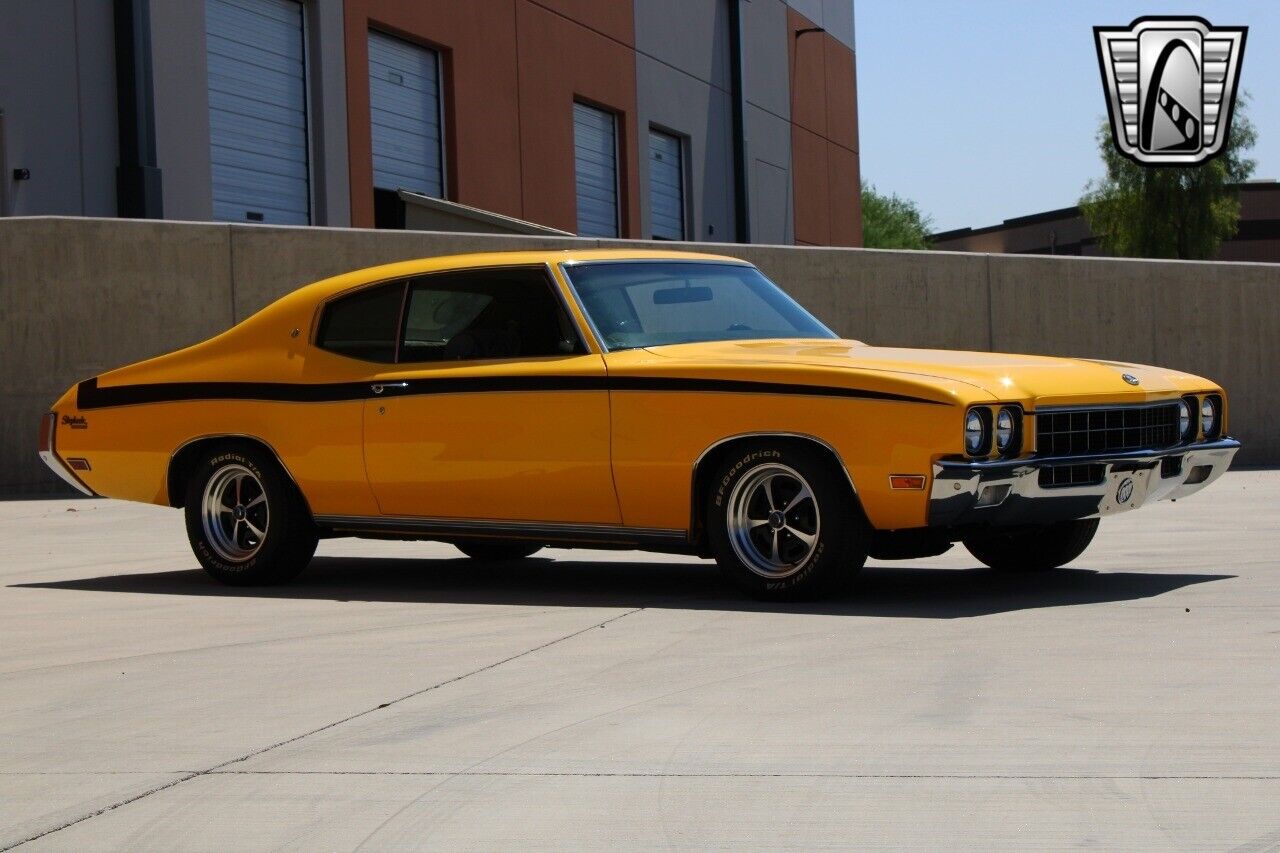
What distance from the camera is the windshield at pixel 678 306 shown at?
768 cm

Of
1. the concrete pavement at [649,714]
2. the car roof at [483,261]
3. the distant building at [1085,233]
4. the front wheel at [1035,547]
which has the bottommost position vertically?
the concrete pavement at [649,714]

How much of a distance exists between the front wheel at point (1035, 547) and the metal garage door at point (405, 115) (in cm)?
1585

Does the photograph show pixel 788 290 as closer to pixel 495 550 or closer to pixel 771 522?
pixel 495 550

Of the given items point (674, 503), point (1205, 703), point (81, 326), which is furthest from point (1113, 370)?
point (81, 326)

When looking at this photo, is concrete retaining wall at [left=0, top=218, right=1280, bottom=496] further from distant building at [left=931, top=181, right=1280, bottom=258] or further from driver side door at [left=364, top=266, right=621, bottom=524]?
distant building at [left=931, top=181, right=1280, bottom=258]

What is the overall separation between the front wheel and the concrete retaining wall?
7380 millimetres

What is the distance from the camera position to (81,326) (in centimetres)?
1473

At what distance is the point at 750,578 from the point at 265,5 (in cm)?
1560

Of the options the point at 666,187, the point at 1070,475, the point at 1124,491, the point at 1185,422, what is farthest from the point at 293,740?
the point at 666,187

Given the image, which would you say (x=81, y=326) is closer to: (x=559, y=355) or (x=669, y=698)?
(x=559, y=355)

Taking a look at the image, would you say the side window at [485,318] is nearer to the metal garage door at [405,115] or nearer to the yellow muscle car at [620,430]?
the yellow muscle car at [620,430]

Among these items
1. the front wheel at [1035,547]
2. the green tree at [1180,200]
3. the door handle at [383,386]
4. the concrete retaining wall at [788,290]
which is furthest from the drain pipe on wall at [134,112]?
the green tree at [1180,200]

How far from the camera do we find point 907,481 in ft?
21.9

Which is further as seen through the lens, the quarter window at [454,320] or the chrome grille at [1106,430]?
the quarter window at [454,320]
